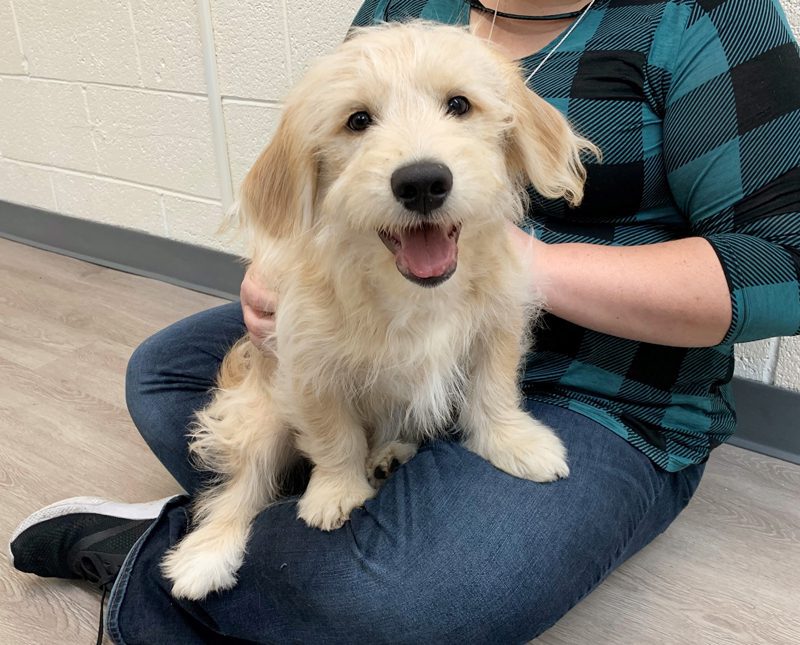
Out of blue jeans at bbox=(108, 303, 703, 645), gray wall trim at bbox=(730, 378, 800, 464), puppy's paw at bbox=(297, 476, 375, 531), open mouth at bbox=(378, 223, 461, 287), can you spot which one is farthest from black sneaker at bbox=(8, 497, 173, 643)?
gray wall trim at bbox=(730, 378, 800, 464)

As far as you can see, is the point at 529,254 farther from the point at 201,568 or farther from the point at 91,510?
the point at 91,510

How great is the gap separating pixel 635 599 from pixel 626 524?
0.86 feet

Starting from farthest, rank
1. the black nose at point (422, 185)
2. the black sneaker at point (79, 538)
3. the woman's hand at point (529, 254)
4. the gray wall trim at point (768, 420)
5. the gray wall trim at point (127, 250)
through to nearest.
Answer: the gray wall trim at point (127, 250)
the gray wall trim at point (768, 420)
the black sneaker at point (79, 538)
the woman's hand at point (529, 254)
the black nose at point (422, 185)

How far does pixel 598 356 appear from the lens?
108cm

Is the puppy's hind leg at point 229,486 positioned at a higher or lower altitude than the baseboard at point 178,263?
higher

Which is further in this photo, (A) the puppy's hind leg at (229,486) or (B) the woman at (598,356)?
(A) the puppy's hind leg at (229,486)

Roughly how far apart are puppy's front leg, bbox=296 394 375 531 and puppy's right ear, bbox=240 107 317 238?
0.26 m

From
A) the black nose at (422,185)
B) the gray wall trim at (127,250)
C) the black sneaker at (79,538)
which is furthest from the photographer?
the gray wall trim at (127,250)

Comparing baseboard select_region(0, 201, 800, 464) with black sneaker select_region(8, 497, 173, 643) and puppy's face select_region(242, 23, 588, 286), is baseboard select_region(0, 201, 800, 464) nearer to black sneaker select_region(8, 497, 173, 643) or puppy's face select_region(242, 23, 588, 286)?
puppy's face select_region(242, 23, 588, 286)

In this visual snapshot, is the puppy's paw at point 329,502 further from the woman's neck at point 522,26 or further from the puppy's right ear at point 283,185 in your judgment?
the woman's neck at point 522,26

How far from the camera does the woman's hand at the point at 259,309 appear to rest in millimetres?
1090

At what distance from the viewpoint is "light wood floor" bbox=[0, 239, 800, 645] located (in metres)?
1.16

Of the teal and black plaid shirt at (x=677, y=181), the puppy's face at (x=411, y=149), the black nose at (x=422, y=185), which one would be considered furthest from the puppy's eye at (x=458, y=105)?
the teal and black plaid shirt at (x=677, y=181)

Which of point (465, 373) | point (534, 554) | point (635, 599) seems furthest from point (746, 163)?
point (635, 599)
